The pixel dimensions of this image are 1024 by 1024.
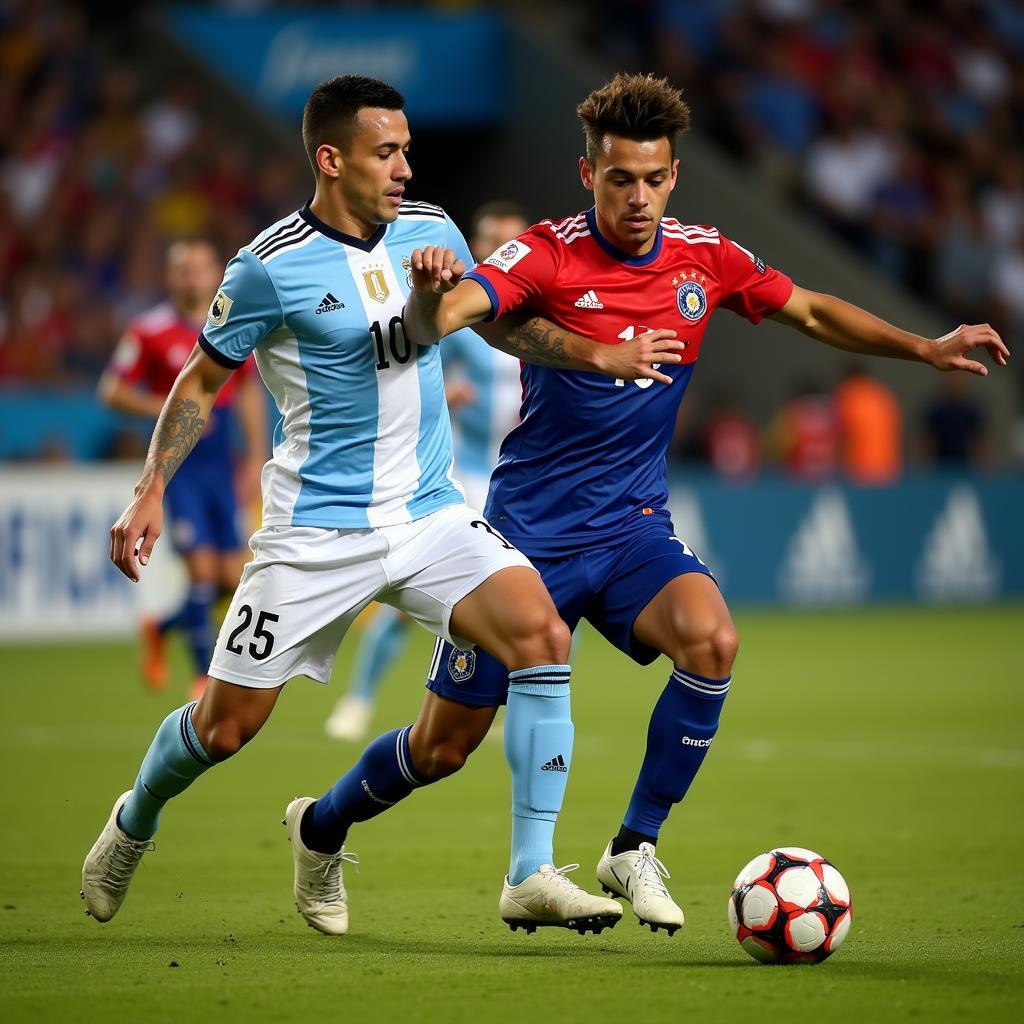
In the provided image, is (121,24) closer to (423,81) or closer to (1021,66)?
(423,81)

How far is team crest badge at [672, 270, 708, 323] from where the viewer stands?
6.00 m

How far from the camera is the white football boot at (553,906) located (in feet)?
17.0

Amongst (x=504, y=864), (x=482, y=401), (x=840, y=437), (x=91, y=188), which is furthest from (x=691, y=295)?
(x=91, y=188)

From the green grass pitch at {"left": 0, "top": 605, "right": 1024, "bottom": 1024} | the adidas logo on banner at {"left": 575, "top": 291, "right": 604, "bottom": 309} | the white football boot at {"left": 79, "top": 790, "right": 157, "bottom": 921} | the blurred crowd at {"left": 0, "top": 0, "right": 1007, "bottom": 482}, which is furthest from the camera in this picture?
the blurred crowd at {"left": 0, "top": 0, "right": 1007, "bottom": 482}

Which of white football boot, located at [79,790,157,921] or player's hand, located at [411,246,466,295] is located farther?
white football boot, located at [79,790,157,921]

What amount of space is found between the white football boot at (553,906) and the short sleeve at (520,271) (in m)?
1.63

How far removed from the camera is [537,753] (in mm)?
5508

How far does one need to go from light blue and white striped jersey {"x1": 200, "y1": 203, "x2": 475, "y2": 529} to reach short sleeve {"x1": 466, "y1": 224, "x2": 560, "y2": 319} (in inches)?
10.4

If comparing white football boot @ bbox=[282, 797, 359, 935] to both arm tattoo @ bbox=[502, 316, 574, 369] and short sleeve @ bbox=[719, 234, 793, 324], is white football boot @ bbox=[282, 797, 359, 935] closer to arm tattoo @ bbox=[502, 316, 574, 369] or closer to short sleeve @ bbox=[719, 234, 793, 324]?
arm tattoo @ bbox=[502, 316, 574, 369]

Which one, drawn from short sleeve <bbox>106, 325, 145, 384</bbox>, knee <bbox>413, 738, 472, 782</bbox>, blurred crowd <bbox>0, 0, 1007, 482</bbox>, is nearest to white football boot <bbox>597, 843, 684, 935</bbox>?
knee <bbox>413, 738, 472, 782</bbox>

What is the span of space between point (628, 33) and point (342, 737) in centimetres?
1494

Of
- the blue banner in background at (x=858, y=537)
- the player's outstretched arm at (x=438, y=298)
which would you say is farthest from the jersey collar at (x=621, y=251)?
the blue banner in background at (x=858, y=537)

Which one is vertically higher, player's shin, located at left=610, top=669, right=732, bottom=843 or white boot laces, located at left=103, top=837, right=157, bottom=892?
player's shin, located at left=610, top=669, right=732, bottom=843

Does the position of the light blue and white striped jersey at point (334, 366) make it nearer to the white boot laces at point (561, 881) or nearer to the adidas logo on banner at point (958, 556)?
the white boot laces at point (561, 881)
